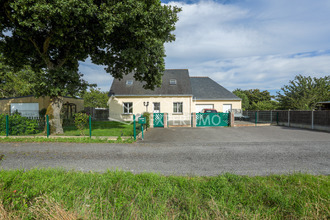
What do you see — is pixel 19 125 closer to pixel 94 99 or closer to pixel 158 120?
pixel 158 120

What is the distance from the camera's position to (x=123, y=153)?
569 centimetres

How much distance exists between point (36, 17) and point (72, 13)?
1.48 meters

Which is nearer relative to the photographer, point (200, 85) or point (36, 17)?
point (36, 17)

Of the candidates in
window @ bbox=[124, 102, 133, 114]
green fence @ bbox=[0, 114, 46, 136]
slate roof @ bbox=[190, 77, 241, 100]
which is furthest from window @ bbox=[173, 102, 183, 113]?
green fence @ bbox=[0, 114, 46, 136]

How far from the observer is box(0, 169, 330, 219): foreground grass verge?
210 cm

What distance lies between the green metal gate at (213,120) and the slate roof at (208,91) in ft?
26.5

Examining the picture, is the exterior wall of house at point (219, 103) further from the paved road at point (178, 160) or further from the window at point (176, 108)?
the paved road at point (178, 160)

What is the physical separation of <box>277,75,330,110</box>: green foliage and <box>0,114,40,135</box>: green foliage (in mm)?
22450

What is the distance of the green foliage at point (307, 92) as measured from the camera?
51.0ft

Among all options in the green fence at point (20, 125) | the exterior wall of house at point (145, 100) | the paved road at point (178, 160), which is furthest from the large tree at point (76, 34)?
the exterior wall of house at point (145, 100)

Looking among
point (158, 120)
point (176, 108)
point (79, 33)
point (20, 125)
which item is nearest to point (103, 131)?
point (20, 125)

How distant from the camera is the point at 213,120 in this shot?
14141 millimetres

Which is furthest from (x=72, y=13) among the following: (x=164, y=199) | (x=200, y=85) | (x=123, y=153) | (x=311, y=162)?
(x=200, y=85)

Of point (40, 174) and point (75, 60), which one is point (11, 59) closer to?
point (75, 60)
